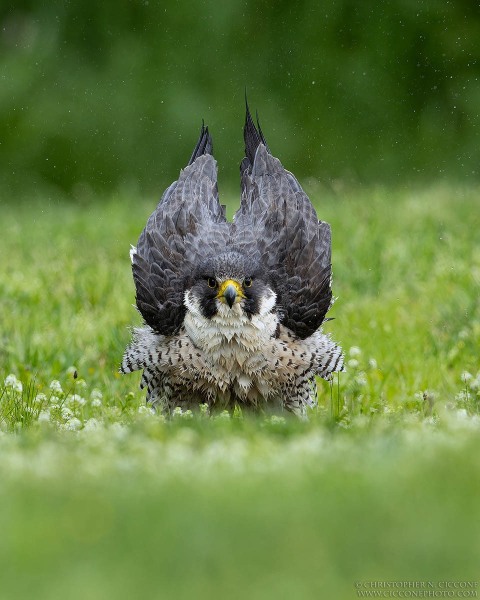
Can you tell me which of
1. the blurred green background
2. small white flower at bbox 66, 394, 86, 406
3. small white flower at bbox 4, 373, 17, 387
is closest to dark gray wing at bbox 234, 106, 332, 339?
small white flower at bbox 66, 394, 86, 406

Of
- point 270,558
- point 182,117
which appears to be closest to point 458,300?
point 270,558

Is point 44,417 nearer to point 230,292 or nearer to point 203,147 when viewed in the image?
point 230,292

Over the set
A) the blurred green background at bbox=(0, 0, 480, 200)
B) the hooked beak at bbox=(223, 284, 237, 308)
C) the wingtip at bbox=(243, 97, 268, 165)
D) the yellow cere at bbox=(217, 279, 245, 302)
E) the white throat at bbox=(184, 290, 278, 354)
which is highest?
the blurred green background at bbox=(0, 0, 480, 200)

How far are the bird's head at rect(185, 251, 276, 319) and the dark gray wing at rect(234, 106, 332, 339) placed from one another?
0.53 ft

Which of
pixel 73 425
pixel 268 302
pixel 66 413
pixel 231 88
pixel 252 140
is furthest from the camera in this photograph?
pixel 231 88

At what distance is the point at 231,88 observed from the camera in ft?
50.4

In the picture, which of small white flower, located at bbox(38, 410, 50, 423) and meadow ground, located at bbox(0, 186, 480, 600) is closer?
meadow ground, located at bbox(0, 186, 480, 600)

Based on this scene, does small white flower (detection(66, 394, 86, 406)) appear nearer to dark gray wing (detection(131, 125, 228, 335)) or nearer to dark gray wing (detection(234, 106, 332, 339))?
dark gray wing (detection(131, 125, 228, 335))

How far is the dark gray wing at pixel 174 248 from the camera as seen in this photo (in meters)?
5.80

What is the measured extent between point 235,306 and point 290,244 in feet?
1.89

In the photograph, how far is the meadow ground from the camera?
2.89 metres

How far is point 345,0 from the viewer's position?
15.0 m

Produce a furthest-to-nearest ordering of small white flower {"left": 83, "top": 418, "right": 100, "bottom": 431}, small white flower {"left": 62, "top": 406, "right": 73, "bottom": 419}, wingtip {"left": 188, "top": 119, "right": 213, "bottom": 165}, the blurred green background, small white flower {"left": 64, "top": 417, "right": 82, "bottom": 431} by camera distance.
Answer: the blurred green background → wingtip {"left": 188, "top": 119, "right": 213, "bottom": 165} → small white flower {"left": 62, "top": 406, "right": 73, "bottom": 419} → small white flower {"left": 64, "top": 417, "right": 82, "bottom": 431} → small white flower {"left": 83, "top": 418, "right": 100, "bottom": 431}

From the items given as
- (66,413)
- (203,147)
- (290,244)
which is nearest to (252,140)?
(203,147)
